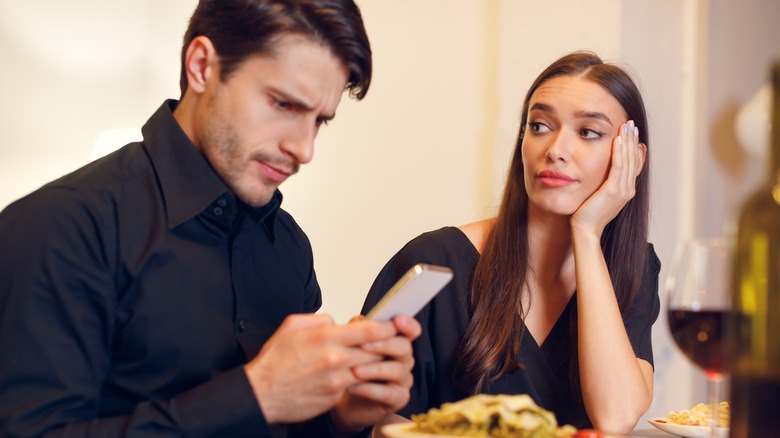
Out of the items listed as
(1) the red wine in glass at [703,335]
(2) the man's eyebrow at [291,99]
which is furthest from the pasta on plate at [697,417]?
(2) the man's eyebrow at [291,99]

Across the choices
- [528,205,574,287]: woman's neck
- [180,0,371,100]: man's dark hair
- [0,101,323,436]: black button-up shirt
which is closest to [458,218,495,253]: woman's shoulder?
[528,205,574,287]: woman's neck

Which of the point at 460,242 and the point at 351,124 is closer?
the point at 460,242

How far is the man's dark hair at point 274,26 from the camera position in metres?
1.38

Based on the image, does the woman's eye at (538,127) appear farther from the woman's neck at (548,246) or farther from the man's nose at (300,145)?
the man's nose at (300,145)

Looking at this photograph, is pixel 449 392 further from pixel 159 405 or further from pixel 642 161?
pixel 159 405

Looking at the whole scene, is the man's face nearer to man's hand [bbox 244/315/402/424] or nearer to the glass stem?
man's hand [bbox 244/315/402/424]

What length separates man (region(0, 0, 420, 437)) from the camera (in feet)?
3.88

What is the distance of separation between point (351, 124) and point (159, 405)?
110 inches

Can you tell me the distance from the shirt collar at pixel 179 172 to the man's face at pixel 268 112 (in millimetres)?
25

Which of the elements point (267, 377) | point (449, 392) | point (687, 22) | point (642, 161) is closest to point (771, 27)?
point (687, 22)

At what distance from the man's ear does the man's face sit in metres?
0.01

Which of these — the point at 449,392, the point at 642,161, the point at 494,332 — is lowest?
the point at 449,392

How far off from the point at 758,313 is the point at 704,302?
0.12m

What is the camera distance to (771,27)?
371cm
